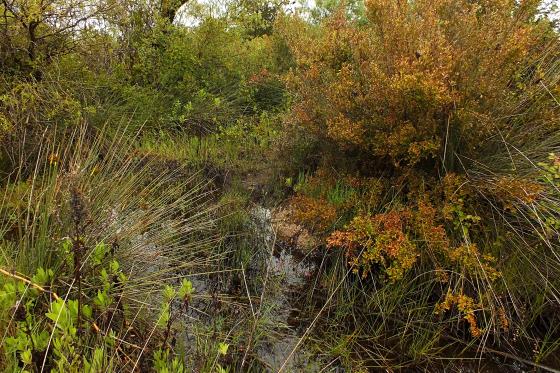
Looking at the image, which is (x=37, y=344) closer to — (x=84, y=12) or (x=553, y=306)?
(x=553, y=306)

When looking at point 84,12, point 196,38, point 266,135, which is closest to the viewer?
point 84,12

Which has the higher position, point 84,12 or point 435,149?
point 84,12

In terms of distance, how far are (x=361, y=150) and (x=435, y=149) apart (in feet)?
2.41

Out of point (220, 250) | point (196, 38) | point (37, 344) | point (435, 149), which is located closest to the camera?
point (37, 344)

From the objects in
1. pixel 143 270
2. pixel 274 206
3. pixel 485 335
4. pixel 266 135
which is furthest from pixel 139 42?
pixel 485 335

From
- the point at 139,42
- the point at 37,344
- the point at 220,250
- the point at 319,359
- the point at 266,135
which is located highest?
the point at 139,42

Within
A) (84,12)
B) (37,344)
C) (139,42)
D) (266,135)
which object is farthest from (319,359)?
(139,42)

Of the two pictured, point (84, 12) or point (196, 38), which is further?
point (196, 38)

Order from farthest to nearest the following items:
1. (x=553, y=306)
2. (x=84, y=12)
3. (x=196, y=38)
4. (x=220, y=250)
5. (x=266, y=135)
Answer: (x=196, y=38), (x=266, y=135), (x=84, y=12), (x=220, y=250), (x=553, y=306)

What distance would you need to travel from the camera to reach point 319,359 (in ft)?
9.55

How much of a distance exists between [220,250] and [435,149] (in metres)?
1.96

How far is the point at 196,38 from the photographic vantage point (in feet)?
22.1

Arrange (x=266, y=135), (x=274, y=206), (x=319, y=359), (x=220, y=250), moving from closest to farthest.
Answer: (x=319, y=359) → (x=220, y=250) → (x=274, y=206) → (x=266, y=135)

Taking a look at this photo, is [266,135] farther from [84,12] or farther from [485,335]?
[485,335]
